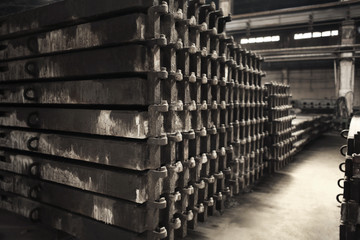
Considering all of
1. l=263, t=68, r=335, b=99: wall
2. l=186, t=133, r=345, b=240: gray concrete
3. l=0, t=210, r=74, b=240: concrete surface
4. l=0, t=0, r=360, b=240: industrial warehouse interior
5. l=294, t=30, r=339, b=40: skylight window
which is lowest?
l=186, t=133, r=345, b=240: gray concrete

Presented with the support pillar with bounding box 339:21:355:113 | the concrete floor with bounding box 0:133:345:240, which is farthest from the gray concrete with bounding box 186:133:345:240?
the support pillar with bounding box 339:21:355:113

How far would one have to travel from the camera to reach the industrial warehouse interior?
2.34m

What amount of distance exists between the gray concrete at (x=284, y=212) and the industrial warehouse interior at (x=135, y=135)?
1.0 inches

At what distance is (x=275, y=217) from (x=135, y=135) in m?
2.57

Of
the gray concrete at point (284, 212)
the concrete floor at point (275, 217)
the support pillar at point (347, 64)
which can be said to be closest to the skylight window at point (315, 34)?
the support pillar at point (347, 64)

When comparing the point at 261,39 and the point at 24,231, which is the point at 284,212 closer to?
the point at 24,231

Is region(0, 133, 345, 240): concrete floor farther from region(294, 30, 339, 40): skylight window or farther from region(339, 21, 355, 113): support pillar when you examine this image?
region(294, 30, 339, 40): skylight window

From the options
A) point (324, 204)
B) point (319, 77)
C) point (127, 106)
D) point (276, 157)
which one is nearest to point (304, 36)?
point (319, 77)

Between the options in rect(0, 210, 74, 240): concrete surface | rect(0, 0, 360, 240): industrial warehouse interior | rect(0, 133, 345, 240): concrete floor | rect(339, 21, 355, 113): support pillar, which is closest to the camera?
rect(0, 0, 360, 240): industrial warehouse interior

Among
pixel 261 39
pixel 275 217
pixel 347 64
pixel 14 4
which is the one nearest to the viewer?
pixel 275 217

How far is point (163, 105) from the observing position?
2334 millimetres

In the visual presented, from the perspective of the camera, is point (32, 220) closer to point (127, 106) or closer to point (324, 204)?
point (127, 106)

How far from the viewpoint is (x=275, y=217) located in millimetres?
3660

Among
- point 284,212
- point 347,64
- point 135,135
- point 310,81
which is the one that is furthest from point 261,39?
point 135,135
